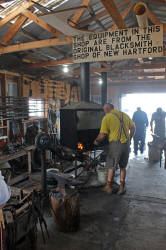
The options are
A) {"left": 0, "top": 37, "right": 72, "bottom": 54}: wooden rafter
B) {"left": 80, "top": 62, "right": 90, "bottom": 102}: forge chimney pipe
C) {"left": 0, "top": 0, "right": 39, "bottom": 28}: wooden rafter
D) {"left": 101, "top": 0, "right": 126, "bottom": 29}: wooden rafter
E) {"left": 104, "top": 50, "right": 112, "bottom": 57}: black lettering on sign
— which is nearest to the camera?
{"left": 101, "top": 0, "right": 126, "bottom": 29}: wooden rafter

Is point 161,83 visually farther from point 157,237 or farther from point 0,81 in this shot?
point 157,237

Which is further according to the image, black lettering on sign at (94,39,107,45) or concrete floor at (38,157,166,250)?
black lettering on sign at (94,39,107,45)

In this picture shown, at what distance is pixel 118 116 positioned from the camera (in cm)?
426

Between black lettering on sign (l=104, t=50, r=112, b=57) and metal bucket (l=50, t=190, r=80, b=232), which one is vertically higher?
black lettering on sign (l=104, t=50, r=112, b=57)

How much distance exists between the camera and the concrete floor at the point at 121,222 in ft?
9.07

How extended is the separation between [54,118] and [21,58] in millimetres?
2192

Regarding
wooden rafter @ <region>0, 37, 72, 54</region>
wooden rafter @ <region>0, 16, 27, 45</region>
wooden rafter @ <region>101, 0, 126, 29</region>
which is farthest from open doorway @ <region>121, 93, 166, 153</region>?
wooden rafter @ <region>101, 0, 126, 29</region>

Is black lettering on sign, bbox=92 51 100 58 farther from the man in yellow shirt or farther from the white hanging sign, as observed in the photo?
the man in yellow shirt

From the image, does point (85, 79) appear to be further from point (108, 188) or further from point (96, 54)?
point (108, 188)

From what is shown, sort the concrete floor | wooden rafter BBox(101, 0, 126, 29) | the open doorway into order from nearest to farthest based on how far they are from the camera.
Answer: the concrete floor < wooden rafter BBox(101, 0, 126, 29) < the open doorway

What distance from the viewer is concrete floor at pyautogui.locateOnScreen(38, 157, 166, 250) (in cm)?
277

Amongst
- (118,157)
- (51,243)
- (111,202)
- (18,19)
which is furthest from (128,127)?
(18,19)

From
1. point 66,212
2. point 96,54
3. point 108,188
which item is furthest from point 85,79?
point 66,212

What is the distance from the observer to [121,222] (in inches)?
129
